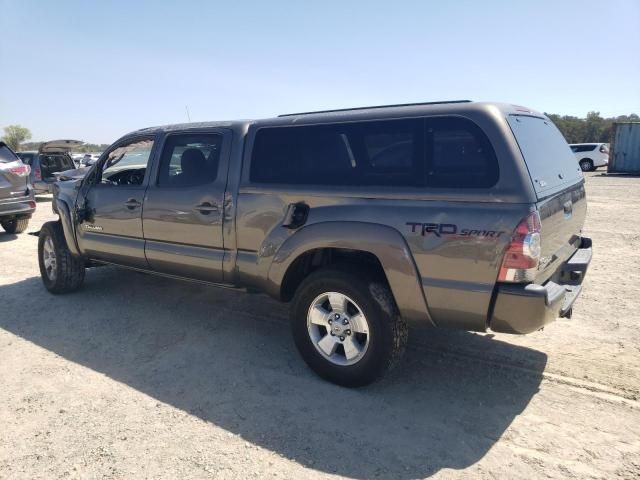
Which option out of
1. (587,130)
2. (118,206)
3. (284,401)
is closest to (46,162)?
(118,206)

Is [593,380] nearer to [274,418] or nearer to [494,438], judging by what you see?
[494,438]

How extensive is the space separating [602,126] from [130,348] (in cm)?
5445

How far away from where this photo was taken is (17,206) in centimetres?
856

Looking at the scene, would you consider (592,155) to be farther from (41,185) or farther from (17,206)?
(17,206)

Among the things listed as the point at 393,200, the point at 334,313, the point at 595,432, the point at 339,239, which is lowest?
the point at 595,432

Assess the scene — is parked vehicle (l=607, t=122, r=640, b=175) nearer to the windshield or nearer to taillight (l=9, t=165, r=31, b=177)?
the windshield

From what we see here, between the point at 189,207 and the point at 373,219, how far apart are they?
5.88ft

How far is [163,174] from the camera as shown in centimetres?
446

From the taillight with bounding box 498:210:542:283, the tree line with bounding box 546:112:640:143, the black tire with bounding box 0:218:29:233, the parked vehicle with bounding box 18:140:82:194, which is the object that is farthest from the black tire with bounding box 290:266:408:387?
the tree line with bounding box 546:112:640:143

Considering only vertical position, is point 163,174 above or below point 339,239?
above

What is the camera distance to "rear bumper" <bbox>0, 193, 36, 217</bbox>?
838 cm

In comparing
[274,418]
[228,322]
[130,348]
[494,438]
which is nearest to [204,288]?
[228,322]

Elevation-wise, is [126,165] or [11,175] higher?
[126,165]

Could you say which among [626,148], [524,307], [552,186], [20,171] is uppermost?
[20,171]
